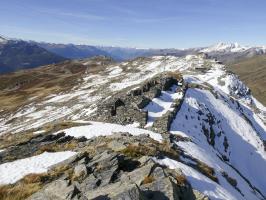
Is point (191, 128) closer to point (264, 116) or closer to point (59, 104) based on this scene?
point (264, 116)

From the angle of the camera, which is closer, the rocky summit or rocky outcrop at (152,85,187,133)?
the rocky summit

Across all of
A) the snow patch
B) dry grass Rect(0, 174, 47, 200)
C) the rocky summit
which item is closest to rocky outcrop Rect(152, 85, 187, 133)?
the rocky summit

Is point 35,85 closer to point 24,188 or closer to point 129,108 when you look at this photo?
point 129,108

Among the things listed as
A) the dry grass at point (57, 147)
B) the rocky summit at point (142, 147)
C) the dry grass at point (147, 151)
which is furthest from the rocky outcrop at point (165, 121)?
the dry grass at point (57, 147)

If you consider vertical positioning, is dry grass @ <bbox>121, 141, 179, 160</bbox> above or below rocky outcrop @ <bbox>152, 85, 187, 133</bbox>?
above

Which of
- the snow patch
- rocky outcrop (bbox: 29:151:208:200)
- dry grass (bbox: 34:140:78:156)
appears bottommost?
dry grass (bbox: 34:140:78:156)

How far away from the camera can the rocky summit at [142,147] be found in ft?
69.1

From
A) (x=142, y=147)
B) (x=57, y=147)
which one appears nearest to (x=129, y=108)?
(x=57, y=147)

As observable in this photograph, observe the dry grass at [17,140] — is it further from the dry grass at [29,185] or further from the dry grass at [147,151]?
the dry grass at [147,151]

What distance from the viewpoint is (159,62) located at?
157250 mm

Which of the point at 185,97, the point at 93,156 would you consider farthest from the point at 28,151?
the point at 185,97

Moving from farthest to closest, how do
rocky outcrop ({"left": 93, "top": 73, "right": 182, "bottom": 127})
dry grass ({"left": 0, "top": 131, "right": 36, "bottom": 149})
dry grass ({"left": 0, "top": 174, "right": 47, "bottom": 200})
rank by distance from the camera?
rocky outcrop ({"left": 93, "top": 73, "right": 182, "bottom": 127}) < dry grass ({"left": 0, "top": 131, "right": 36, "bottom": 149}) < dry grass ({"left": 0, "top": 174, "right": 47, "bottom": 200})

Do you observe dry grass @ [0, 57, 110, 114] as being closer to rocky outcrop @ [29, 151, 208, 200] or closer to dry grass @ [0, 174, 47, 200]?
dry grass @ [0, 174, 47, 200]

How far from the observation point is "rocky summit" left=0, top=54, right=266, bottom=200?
69.1ft
